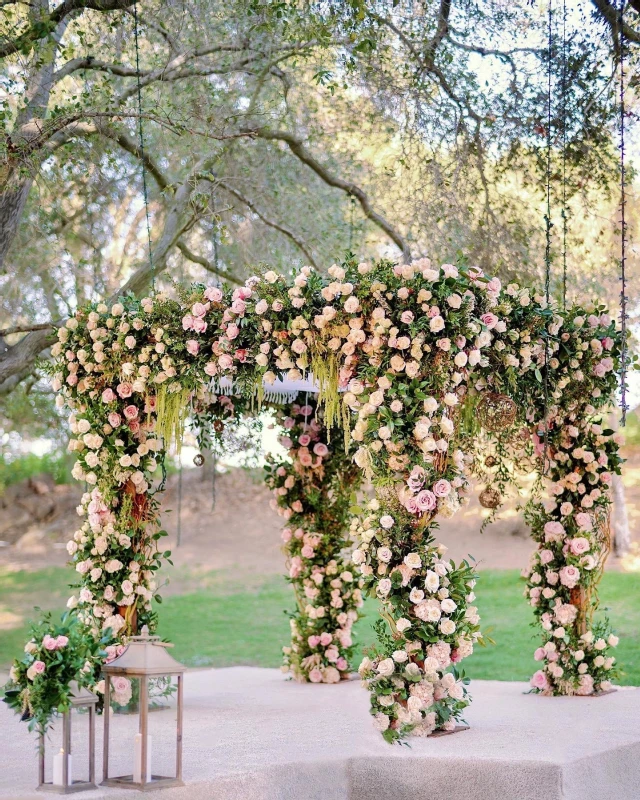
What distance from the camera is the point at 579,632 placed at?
687 cm

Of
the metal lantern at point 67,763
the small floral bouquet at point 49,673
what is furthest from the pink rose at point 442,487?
the metal lantern at point 67,763

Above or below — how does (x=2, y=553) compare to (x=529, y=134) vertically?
below

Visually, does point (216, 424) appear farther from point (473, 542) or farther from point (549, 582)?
point (473, 542)

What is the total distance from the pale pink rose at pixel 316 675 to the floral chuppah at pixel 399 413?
1.93 metres

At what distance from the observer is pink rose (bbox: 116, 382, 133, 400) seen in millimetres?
6246

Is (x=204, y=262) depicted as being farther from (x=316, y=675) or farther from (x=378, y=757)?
(x=378, y=757)

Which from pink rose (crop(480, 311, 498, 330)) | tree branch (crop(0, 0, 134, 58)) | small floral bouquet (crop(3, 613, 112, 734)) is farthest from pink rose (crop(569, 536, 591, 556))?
tree branch (crop(0, 0, 134, 58))

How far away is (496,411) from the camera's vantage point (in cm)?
641

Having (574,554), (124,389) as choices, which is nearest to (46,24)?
(124,389)

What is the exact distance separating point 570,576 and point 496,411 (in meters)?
1.34

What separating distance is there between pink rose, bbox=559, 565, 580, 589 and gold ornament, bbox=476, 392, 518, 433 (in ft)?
3.71

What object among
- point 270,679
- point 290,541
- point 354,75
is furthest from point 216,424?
point 354,75

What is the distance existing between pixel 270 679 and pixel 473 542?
826cm

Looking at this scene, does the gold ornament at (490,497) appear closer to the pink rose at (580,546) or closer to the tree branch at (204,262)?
the pink rose at (580,546)
